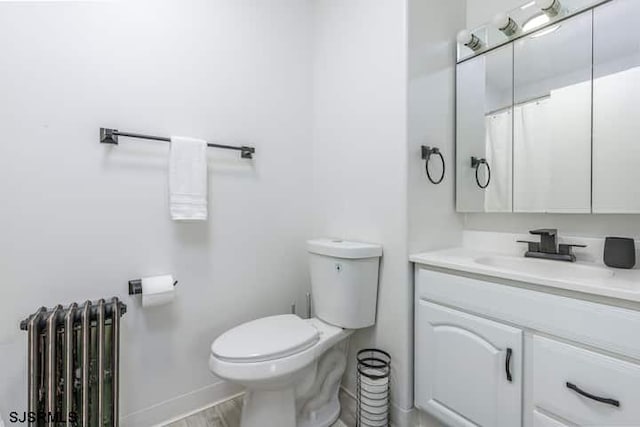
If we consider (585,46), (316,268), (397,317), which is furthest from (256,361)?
(585,46)

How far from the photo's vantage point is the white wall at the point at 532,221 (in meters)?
1.18

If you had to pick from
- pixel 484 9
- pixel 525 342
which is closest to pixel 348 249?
pixel 525 342

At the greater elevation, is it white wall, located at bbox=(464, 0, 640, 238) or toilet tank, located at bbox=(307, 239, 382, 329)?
white wall, located at bbox=(464, 0, 640, 238)

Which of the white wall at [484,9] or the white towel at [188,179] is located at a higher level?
the white wall at [484,9]

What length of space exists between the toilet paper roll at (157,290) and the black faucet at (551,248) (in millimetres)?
1607

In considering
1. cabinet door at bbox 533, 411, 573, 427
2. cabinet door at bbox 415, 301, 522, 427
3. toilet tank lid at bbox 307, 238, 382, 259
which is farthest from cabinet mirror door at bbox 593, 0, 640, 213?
toilet tank lid at bbox 307, 238, 382, 259

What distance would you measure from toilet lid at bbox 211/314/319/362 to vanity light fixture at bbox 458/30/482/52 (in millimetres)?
1584

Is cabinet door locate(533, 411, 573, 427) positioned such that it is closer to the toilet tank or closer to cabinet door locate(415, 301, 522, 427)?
cabinet door locate(415, 301, 522, 427)

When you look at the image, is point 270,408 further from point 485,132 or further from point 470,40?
point 470,40

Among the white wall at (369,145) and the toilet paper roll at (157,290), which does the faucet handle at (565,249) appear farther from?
the toilet paper roll at (157,290)

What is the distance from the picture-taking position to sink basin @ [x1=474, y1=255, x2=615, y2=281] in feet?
3.36

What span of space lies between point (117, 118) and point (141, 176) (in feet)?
0.85

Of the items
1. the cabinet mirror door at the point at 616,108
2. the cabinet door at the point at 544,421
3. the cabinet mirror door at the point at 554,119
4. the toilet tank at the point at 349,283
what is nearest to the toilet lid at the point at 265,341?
the toilet tank at the point at 349,283

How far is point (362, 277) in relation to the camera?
1.43 m
